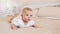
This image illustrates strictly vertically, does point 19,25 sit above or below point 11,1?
below

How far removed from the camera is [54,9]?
2.45m

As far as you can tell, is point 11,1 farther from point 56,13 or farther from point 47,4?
point 56,13

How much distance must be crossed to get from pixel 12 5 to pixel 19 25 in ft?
3.75

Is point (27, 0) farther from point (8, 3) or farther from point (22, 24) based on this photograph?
Answer: point (22, 24)

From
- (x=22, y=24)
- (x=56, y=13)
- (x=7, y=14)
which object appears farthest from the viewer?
(x=7, y=14)

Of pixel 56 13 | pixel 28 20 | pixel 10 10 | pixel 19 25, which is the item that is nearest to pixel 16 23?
pixel 19 25

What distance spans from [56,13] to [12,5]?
940mm

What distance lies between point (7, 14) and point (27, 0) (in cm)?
49

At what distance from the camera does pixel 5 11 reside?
2.79 meters

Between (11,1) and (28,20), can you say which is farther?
(11,1)

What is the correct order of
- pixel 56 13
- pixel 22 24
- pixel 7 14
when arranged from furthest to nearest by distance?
pixel 7 14
pixel 56 13
pixel 22 24

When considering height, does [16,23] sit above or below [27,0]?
below

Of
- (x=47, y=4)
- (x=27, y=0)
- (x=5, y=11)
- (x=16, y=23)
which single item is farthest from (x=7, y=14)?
(x=16, y=23)

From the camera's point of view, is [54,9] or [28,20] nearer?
[28,20]
